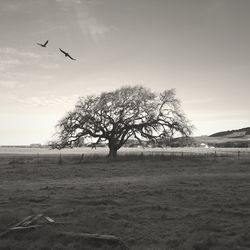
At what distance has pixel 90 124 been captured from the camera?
47438 millimetres

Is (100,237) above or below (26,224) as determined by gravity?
below

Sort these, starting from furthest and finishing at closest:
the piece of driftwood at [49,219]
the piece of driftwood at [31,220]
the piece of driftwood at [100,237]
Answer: the piece of driftwood at [49,219] → the piece of driftwood at [31,220] → the piece of driftwood at [100,237]

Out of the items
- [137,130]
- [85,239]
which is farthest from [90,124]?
[85,239]

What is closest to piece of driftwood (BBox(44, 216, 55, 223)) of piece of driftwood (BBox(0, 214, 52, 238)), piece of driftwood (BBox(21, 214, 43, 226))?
piece of driftwood (BBox(0, 214, 52, 238))

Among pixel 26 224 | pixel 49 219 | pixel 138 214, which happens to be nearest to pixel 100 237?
pixel 49 219

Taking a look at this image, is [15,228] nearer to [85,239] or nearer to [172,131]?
[85,239]

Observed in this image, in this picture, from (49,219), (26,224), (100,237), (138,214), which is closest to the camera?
(100,237)

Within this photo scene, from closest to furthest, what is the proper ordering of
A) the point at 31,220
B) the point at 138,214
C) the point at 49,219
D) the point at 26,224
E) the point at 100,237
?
the point at 100,237
the point at 26,224
the point at 31,220
the point at 49,219
the point at 138,214

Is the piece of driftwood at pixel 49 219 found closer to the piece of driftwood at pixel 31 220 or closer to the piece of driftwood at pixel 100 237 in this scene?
the piece of driftwood at pixel 31 220

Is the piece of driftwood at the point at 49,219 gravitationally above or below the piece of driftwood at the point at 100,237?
above

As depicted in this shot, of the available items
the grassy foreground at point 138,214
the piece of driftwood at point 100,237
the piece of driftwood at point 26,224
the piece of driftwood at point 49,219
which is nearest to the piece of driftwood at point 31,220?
the piece of driftwood at point 26,224

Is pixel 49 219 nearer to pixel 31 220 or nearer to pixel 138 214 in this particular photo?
pixel 31 220

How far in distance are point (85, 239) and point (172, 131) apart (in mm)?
39481

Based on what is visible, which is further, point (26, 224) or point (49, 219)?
point (49, 219)
